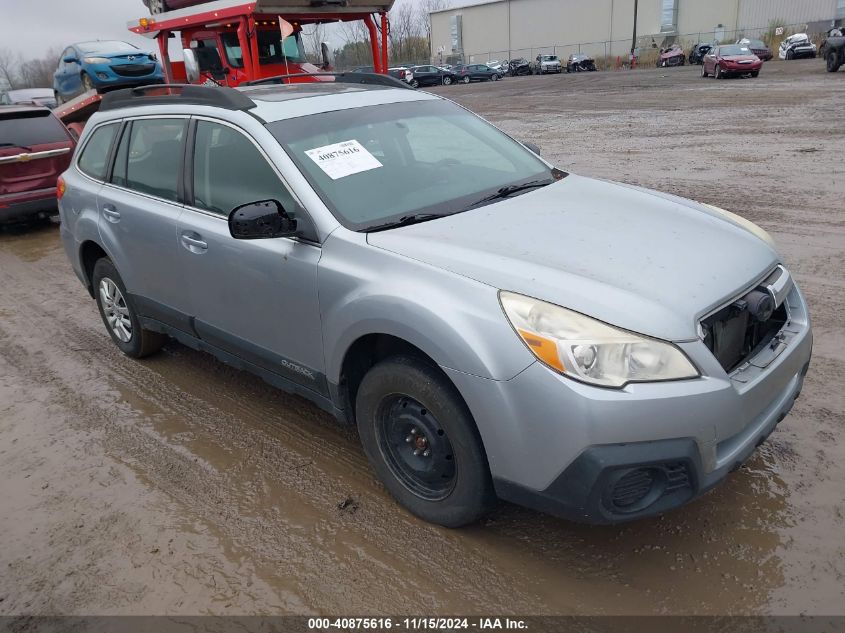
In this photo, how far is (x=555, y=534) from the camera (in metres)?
2.87

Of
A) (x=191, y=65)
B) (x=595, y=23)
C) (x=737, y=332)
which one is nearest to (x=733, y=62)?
(x=191, y=65)

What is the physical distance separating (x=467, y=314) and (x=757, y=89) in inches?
904

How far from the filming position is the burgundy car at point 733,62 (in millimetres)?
26703

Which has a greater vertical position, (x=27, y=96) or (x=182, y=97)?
(x=182, y=97)

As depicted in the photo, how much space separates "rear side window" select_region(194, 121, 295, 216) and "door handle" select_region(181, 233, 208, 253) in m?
0.18

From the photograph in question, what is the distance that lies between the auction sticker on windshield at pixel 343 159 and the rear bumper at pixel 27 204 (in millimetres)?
7310

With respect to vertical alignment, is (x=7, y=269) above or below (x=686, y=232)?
below

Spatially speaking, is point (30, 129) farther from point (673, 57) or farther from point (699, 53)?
point (699, 53)

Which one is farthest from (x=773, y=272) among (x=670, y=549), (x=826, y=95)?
(x=826, y=95)

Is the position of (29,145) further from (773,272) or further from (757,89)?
(757,89)

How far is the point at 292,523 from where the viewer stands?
3.03 metres

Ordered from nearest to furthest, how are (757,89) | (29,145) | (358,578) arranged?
(358,578) → (29,145) → (757,89)

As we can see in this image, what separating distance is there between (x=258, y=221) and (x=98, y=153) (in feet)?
8.28

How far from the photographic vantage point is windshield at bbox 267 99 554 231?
315 centimetres
